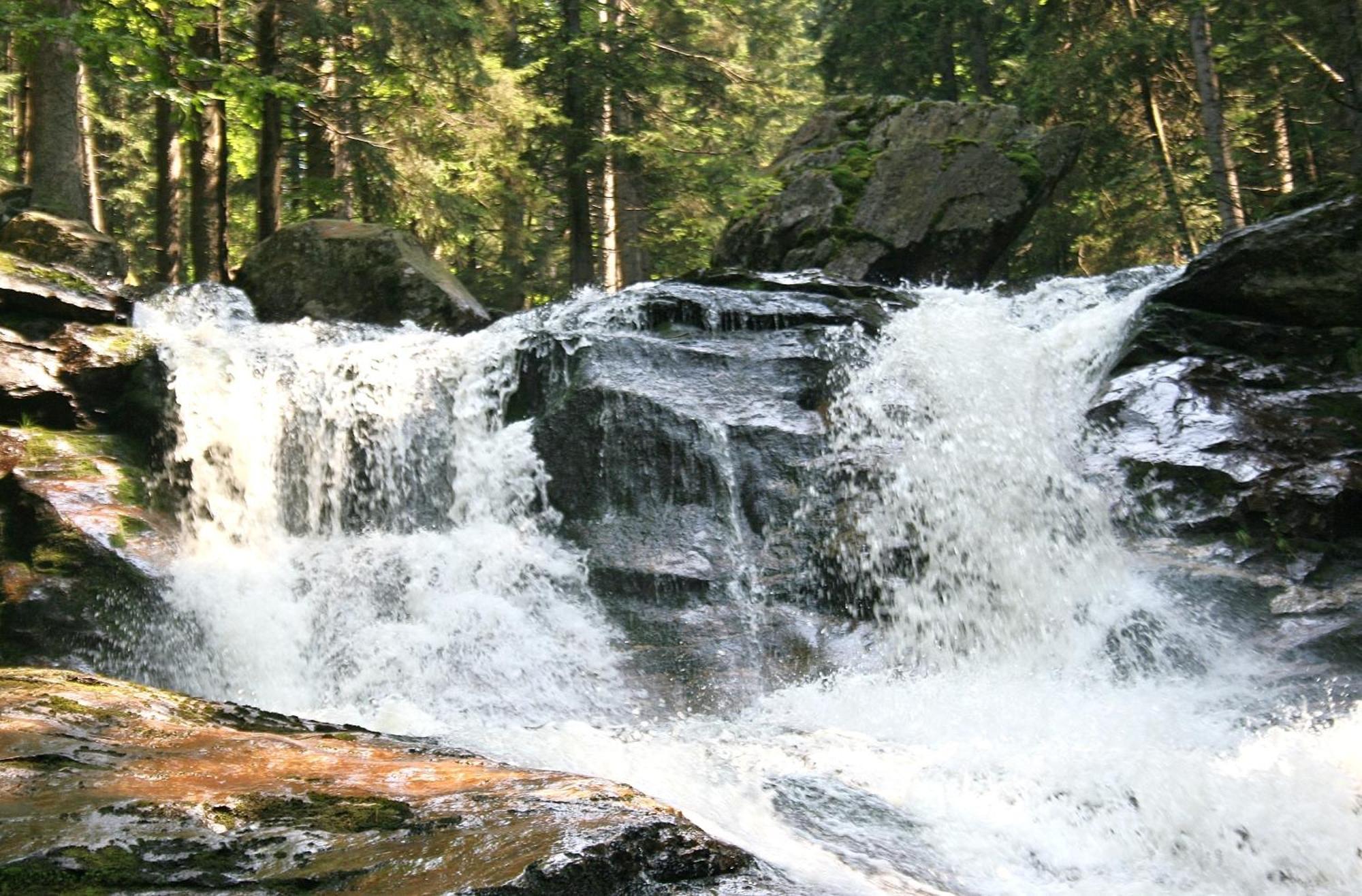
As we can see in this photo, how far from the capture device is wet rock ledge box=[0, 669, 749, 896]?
8.57 feet

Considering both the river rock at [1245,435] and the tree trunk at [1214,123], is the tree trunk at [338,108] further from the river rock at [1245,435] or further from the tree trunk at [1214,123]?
the tree trunk at [1214,123]

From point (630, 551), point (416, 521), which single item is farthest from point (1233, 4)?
point (416, 521)

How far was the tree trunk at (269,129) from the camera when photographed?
13.5 m

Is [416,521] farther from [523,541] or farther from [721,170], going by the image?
[721,170]

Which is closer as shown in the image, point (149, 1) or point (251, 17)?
point (149, 1)

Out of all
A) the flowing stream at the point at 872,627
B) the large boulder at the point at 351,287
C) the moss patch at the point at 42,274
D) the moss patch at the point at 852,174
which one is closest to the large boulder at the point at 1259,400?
the flowing stream at the point at 872,627

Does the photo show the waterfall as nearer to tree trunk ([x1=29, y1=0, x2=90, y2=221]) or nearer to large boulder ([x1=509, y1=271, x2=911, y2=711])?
large boulder ([x1=509, y1=271, x2=911, y2=711])

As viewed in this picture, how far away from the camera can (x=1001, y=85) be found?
22.6m

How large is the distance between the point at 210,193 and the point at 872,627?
35.3 feet

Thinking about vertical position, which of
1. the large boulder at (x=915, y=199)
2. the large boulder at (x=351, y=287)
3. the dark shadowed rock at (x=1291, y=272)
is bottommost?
the dark shadowed rock at (x=1291, y=272)

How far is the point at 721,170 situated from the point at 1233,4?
7.41 m

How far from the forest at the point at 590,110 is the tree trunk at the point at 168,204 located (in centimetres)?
5

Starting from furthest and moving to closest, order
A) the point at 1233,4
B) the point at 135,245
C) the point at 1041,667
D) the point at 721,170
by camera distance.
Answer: the point at 135,245
the point at 721,170
the point at 1233,4
the point at 1041,667

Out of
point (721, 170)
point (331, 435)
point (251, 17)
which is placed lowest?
point (331, 435)
